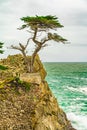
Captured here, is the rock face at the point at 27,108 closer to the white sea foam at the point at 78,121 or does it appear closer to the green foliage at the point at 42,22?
the green foliage at the point at 42,22

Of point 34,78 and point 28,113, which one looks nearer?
point 28,113

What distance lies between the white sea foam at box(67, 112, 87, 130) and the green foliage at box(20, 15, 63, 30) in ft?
39.2

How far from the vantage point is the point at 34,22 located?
30609 mm

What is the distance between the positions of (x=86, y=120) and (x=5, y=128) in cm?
1898

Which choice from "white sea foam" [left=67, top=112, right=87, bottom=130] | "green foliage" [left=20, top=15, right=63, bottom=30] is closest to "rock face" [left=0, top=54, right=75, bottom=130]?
"green foliage" [left=20, top=15, right=63, bottom=30]

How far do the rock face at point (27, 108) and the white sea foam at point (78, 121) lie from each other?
10206mm

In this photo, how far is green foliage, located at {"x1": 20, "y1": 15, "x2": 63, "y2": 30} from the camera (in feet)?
98.8

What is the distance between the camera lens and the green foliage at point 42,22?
30.1 m

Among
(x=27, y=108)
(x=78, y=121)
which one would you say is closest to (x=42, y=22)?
(x=27, y=108)

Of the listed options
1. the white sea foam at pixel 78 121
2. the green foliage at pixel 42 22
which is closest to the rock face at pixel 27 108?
the green foliage at pixel 42 22

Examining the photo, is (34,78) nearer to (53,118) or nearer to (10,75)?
(10,75)

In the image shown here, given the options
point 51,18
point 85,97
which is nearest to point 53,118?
point 51,18

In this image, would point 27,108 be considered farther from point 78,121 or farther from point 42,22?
point 78,121

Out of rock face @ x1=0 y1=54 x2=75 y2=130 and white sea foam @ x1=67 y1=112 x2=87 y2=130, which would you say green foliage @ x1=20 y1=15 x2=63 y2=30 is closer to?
rock face @ x1=0 y1=54 x2=75 y2=130
